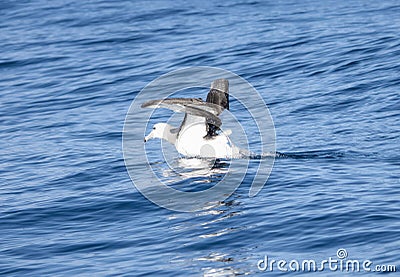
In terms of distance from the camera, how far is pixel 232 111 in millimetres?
18234

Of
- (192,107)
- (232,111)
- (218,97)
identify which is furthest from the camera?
(232,111)

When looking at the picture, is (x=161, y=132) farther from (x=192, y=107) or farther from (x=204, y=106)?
(x=192, y=107)

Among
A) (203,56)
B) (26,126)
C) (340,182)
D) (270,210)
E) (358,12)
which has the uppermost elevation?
(358,12)

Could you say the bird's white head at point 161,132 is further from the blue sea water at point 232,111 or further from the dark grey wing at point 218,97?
the dark grey wing at point 218,97

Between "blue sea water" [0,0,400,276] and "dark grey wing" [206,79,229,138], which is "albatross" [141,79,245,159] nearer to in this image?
"dark grey wing" [206,79,229,138]

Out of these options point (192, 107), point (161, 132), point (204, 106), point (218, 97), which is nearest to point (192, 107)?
point (192, 107)

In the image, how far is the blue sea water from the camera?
34.2ft

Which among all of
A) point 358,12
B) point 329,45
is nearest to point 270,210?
point 329,45

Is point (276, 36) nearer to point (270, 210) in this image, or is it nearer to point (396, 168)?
point (396, 168)

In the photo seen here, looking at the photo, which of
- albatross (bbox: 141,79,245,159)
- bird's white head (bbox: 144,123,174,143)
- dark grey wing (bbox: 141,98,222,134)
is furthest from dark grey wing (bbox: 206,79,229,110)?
bird's white head (bbox: 144,123,174,143)

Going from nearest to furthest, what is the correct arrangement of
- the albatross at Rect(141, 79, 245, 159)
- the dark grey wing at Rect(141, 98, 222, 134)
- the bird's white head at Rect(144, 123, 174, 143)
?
the dark grey wing at Rect(141, 98, 222, 134)
the albatross at Rect(141, 79, 245, 159)
the bird's white head at Rect(144, 123, 174, 143)

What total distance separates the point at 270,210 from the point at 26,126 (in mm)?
8422

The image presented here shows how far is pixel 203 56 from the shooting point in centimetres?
2278

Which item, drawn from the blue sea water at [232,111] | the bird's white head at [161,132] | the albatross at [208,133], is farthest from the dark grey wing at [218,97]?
the blue sea water at [232,111]
